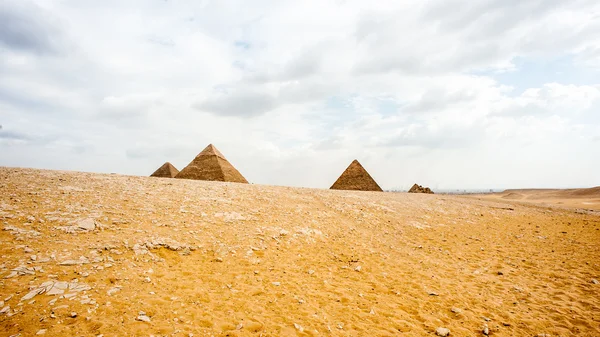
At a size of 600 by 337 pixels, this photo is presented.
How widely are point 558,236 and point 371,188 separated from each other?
17205mm

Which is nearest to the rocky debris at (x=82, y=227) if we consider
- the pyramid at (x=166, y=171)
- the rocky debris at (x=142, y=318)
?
the rocky debris at (x=142, y=318)

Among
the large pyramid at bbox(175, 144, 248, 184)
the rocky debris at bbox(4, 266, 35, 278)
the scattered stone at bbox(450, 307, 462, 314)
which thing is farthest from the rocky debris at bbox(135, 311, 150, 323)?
the large pyramid at bbox(175, 144, 248, 184)

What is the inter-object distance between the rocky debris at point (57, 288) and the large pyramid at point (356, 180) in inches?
1044

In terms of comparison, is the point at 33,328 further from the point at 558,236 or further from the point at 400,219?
the point at 558,236

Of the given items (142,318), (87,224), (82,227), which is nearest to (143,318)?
(142,318)

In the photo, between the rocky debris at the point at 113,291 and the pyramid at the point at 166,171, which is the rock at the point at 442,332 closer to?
the rocky debris at the point at 113,291

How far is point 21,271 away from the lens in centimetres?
483

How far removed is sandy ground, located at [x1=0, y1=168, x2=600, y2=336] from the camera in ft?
14.6

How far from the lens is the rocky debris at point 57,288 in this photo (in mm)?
4379

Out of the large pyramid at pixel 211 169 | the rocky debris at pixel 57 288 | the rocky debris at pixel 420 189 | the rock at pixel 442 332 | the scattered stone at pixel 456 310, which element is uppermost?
the large pyramid at pixel 211 169

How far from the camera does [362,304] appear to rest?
547 cm

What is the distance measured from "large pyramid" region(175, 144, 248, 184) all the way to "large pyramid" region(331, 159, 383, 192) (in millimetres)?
10814

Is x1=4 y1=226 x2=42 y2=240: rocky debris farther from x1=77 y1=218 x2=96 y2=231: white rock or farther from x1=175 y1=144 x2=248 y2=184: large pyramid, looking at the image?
x1=175 y1=144 x2=248 y2=184: large pyramid

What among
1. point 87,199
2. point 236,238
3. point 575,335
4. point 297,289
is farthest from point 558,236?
point 87,199
